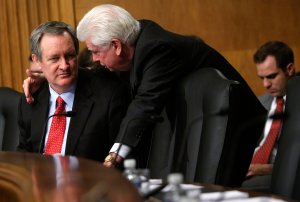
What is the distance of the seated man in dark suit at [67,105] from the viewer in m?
3.14

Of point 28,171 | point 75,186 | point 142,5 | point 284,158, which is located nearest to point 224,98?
point 284,158

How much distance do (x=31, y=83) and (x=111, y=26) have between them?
0.61m

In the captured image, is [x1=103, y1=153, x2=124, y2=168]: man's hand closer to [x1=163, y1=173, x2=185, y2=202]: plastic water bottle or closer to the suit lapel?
the suit lapel

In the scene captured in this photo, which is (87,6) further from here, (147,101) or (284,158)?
(284,158)

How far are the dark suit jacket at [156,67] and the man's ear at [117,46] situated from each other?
0.07 meters

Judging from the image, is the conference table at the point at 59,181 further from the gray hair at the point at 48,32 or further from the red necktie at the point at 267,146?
the red necktie at the point at 267,146

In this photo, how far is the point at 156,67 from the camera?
286 cm

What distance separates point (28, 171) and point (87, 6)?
9.75 ft

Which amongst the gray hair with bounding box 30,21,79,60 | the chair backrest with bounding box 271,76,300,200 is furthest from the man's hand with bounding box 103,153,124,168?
the gray hair with bounding box 30,21,79,60

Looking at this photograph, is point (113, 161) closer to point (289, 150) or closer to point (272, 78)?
point (289, 150)

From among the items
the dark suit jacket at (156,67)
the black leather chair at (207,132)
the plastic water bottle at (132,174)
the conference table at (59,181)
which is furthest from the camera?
the dark suit jacket at (156,67)

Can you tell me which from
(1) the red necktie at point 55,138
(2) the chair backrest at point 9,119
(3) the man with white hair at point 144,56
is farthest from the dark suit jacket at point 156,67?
(2) the chair backrest at point 9,119

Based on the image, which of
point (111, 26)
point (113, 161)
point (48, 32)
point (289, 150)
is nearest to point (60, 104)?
point (48, 32)

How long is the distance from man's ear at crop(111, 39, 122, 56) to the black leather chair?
405 millimetres
